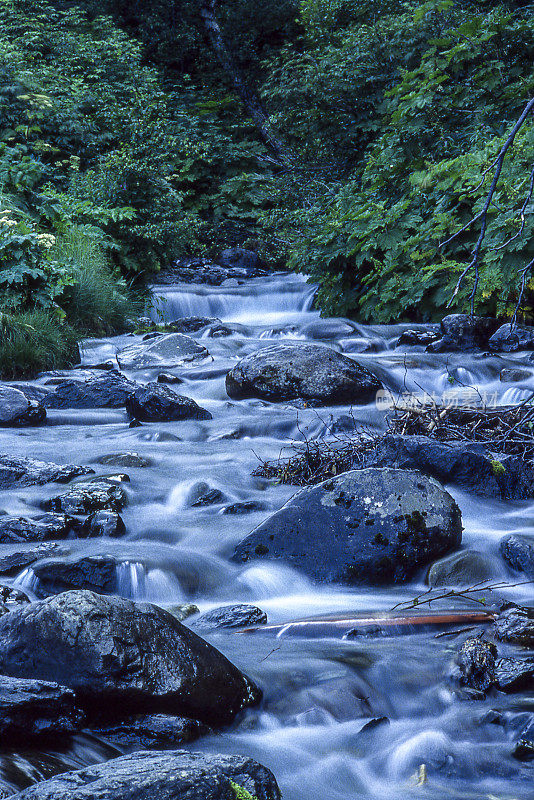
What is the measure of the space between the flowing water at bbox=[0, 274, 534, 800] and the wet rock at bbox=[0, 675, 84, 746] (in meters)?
0.07

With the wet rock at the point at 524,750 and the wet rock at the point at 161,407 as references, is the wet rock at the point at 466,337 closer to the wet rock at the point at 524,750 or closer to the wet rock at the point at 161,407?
the wet rock at the point at 161,407

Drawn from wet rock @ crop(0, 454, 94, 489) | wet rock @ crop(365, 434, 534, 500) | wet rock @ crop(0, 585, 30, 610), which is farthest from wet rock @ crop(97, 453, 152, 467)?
wet rock @ crop(0, 585, 30, 610)

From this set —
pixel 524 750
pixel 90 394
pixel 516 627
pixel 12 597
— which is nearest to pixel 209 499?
pixel 12 597

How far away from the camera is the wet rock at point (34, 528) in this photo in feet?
14.8

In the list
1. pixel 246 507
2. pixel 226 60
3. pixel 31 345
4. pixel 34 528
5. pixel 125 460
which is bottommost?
pixel 246 507

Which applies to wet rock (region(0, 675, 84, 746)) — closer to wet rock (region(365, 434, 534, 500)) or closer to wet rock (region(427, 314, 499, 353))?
wet rock (region(365, 434, 534, 500))

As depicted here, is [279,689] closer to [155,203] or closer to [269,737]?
[269,737]

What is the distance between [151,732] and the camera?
2.51 m

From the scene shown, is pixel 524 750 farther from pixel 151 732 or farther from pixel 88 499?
pixel 88 499

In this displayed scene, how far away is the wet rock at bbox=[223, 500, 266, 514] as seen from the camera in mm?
5129

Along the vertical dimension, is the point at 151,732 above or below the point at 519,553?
above

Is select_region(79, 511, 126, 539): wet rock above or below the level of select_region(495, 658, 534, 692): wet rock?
above

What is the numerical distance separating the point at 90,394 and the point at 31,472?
295cm

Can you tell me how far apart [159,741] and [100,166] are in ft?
48.7
